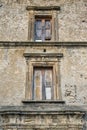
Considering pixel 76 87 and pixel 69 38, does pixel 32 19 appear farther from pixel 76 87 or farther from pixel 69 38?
pixel 76 87

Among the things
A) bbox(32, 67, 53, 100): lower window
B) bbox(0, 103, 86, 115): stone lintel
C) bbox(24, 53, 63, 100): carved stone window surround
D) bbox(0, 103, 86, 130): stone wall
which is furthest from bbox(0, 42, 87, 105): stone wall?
bbox(0, 103, 86, 130): stone wall

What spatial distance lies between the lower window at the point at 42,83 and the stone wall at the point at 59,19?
1.81 meters

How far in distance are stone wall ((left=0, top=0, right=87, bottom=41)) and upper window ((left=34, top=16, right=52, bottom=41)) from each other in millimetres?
488

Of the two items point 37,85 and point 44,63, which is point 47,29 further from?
point 37,85

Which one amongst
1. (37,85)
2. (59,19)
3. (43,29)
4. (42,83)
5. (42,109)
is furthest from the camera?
(59,19)

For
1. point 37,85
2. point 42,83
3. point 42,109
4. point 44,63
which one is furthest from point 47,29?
point 42,109

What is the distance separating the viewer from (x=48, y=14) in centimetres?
1777

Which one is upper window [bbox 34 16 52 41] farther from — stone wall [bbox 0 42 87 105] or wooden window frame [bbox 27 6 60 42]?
stone wall [bbox 0 42 87 105]

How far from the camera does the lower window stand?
15.2 metres

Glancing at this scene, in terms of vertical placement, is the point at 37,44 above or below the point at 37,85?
above

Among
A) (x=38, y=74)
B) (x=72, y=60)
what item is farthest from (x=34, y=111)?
(x=72, y=60)

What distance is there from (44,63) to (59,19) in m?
2.87

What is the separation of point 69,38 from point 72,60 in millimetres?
1342

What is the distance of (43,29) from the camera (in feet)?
57.4
